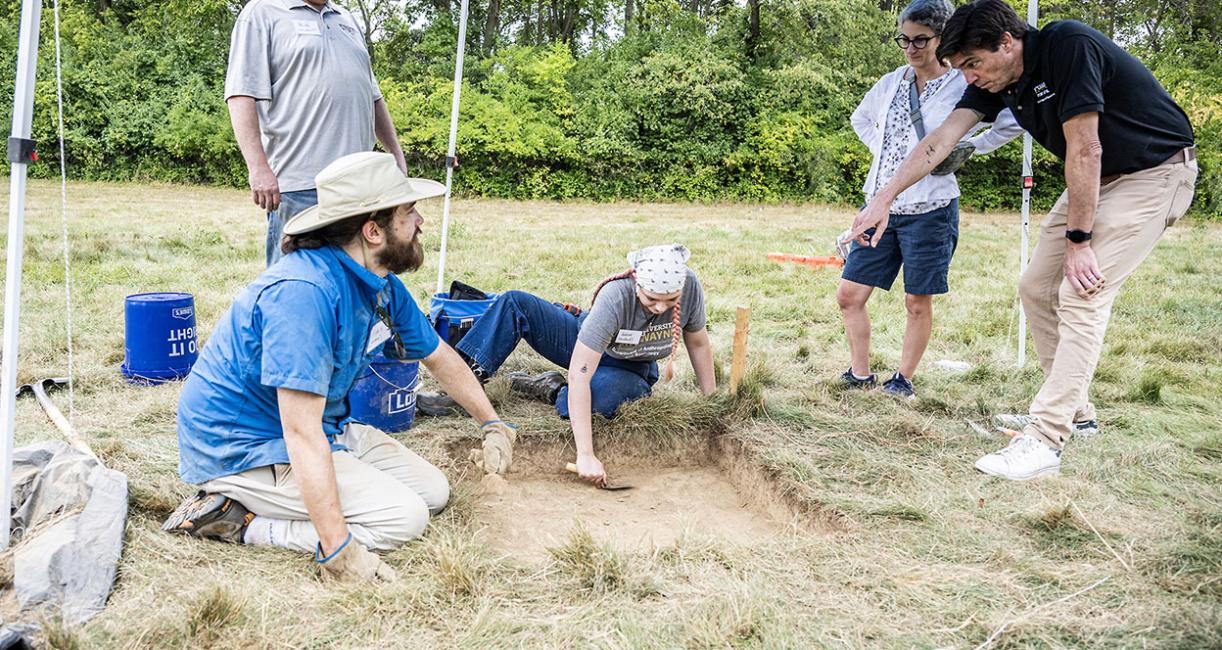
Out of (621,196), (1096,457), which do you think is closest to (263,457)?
(1096,457)

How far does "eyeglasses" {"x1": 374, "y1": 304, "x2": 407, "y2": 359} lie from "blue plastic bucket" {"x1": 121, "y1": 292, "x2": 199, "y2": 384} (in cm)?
190

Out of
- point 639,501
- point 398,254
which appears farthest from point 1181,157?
point 398,254

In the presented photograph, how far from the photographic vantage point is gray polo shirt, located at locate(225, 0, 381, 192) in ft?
11.3

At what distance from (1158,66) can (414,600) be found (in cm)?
2086

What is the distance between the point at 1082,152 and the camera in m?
2.99

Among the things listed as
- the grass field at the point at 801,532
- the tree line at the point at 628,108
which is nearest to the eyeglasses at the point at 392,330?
the grass field at the point at 801,532

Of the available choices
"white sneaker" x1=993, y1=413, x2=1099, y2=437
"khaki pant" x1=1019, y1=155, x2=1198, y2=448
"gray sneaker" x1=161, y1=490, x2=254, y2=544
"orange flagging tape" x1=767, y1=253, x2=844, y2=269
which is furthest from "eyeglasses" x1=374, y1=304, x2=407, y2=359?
"orange flagging tape" x1=767, y1=253, x2=844, y2=269

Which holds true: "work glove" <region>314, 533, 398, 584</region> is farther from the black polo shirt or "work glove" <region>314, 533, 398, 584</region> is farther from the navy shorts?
the navy shorts

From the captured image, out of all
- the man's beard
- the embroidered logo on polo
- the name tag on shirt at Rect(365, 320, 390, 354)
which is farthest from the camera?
the embroidered logo on polo

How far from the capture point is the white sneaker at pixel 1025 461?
3.19 metres

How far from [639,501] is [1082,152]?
204cm

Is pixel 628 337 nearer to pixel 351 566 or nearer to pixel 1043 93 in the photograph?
pixel 351 566

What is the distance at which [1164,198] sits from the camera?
Answer: 3135 mm

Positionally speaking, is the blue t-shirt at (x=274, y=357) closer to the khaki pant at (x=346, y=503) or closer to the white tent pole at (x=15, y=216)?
the khaki pant at (x=346, y=503)
